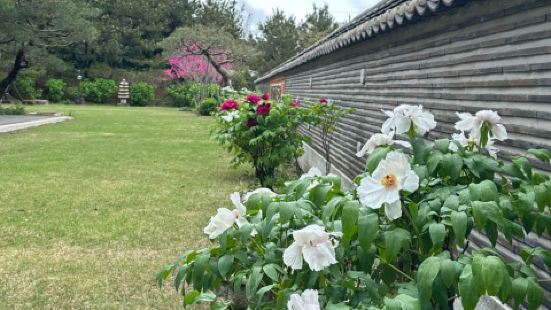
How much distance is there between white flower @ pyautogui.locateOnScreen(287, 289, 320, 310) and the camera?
4.35 feet

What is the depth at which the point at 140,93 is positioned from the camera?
38.4 meters

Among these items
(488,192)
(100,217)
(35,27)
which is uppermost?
(35,27)

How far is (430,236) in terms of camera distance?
1.44m

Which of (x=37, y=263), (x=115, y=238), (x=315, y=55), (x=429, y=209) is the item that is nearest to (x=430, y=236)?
(x=429, y=209)

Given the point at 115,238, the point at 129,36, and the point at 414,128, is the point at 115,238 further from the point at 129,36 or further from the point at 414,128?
the point at 129,36

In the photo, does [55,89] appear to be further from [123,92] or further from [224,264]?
[224,264]

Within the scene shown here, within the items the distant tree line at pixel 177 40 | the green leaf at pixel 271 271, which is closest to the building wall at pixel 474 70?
the green leaf at pixel 271 271

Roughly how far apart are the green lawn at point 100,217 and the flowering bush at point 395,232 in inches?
71.9

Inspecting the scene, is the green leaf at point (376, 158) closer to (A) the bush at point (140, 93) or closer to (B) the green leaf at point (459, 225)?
(B) the green leaf at point (459, 225)

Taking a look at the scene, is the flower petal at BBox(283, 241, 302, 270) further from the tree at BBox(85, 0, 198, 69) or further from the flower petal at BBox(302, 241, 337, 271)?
the tree at BBox(85, 0, 198, 69)

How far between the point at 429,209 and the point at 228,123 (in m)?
5.81

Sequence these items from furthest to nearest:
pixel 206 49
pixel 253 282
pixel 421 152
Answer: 1. pixel 206 49
2. pixel 421 152
3. pixel 253 282

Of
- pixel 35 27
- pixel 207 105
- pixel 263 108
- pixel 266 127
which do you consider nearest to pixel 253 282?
pixel 263 108

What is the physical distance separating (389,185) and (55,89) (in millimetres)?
38582
